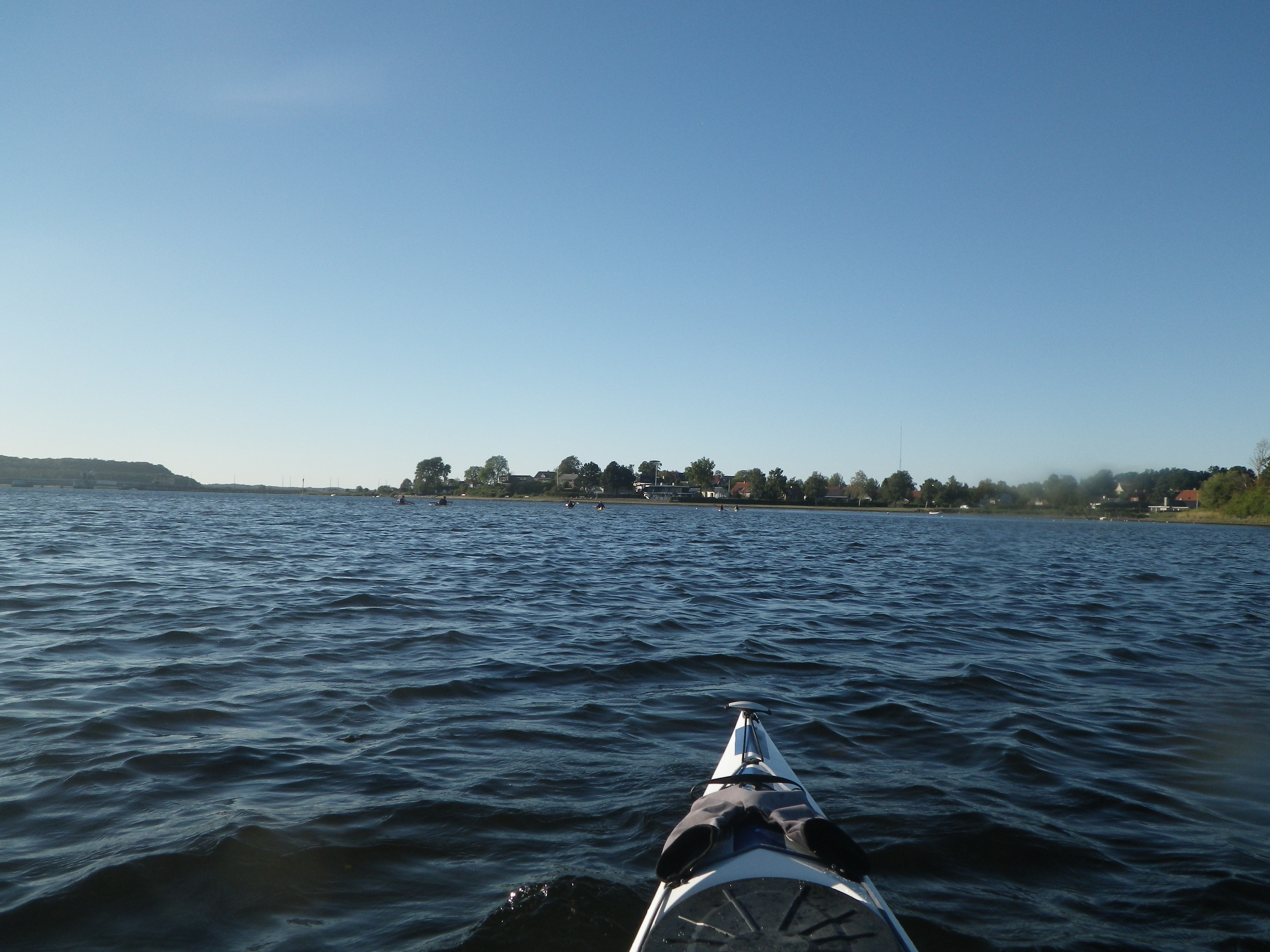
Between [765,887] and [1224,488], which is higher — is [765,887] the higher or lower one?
the lower one

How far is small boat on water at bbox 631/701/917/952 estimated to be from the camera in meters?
3.12

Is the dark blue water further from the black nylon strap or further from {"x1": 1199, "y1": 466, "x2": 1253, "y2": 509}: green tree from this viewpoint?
{"x1": 1199, "y1": 466, "x2": 1253, "y2": 509}: green tree

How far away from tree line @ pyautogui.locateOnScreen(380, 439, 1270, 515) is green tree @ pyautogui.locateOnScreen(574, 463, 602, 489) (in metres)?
0.16

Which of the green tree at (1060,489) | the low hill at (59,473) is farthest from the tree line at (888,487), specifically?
the low hill at (59,473)

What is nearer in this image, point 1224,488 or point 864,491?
point 1224,488

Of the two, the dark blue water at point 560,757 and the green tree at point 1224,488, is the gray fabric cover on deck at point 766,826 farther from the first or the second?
the green tree at point 1224,488

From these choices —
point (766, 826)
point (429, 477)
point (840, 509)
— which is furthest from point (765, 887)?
point (429, 477)

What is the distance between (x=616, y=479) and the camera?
176 meters

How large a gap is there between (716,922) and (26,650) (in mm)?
10623

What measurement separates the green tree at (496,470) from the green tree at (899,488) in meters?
96.1

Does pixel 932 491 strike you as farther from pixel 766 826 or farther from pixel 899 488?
pixel 766 826

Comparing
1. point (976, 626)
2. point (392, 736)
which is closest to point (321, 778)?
point (392, 736)

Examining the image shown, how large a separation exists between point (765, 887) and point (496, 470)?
191747 millimetres

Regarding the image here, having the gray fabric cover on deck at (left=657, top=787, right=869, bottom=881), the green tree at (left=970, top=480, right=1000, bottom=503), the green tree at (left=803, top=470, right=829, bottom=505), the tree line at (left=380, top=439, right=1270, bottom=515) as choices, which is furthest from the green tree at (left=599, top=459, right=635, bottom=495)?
the gray fabric cover on deck at (left=657, top=787, right=869, bottom=881)
